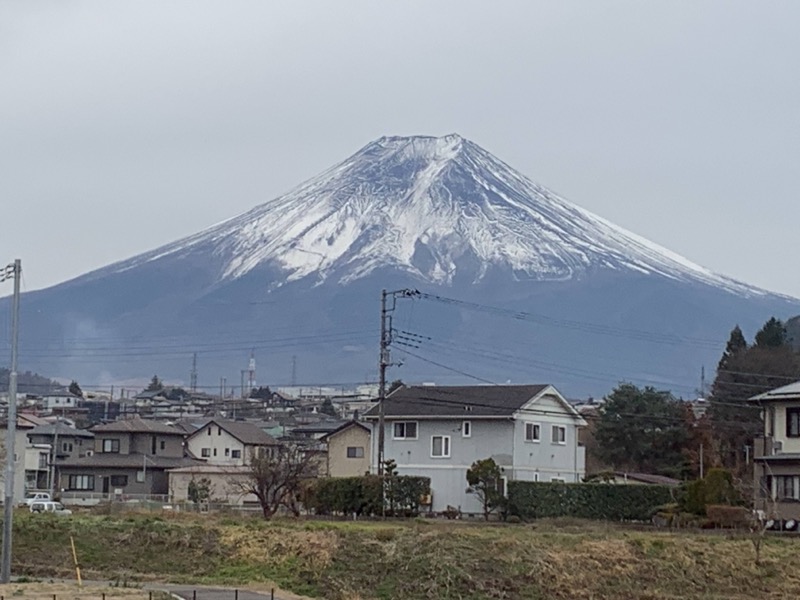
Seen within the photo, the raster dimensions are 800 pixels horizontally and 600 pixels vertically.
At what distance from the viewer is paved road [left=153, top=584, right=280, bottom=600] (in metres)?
27.6

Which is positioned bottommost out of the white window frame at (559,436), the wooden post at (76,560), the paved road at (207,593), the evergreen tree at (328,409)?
the paved road at (207,593)

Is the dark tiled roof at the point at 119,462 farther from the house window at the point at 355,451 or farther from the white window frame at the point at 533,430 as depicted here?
the white window frame at the point at 533,430

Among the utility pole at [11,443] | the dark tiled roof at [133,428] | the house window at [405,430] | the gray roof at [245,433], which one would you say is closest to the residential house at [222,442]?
the gray roof at [245,433]

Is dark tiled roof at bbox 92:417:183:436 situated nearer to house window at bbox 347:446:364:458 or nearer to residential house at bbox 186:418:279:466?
residential house at bbox 186:418:279:466

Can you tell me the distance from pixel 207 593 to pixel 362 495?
21.4 meters

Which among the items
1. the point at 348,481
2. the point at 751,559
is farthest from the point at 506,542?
the point at 348,481

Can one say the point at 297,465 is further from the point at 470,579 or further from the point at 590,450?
the point at 590,450

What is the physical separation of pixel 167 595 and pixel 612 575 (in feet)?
38.6

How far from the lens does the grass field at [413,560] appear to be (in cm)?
3244

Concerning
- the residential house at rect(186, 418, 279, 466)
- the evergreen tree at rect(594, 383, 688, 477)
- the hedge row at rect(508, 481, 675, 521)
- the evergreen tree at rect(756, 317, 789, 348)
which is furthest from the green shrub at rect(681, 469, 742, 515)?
the residential house at rect(186, 418, 279, 466)

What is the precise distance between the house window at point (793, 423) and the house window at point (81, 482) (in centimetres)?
3727

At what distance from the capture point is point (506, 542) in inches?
1389

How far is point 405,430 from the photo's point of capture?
191 ft

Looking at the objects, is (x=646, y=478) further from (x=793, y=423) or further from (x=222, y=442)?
(x=222, y=442)
